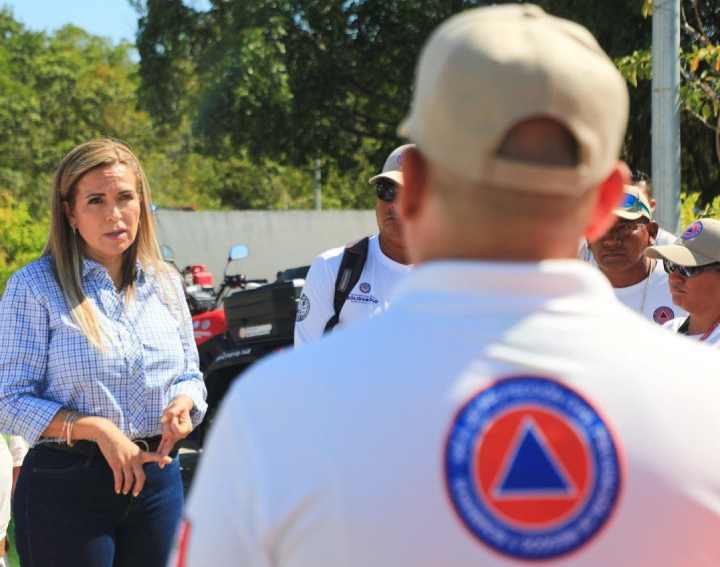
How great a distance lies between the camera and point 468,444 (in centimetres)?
121

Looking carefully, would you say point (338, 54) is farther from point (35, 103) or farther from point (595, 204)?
point (595, 204)

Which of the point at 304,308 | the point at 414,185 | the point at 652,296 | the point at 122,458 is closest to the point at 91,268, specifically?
the point at 122,458

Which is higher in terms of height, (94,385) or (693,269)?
(693,269)

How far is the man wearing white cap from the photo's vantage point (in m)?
4.18

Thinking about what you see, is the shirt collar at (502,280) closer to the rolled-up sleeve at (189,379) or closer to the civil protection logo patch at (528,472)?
the civil protection logo patch at (528,472)

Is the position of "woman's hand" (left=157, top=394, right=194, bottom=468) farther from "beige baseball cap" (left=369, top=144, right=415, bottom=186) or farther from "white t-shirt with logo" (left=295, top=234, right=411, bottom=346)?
"beige baseball cap" (left=369, top=144, right=415, bottom=186)

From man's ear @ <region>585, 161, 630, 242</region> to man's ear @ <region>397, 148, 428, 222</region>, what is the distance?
0.70 ft

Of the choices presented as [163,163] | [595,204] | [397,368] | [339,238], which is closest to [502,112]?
[595,204]

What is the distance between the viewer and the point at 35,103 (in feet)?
115

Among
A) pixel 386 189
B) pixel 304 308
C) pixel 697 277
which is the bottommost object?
pixel 304 308

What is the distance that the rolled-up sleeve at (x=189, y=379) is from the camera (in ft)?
11.4

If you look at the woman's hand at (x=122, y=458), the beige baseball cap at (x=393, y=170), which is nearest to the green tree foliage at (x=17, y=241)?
the beige baseball cap at (x=393, y=170)

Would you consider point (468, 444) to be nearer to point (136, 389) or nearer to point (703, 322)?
point (136, 389)

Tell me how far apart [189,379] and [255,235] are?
60.2ft
